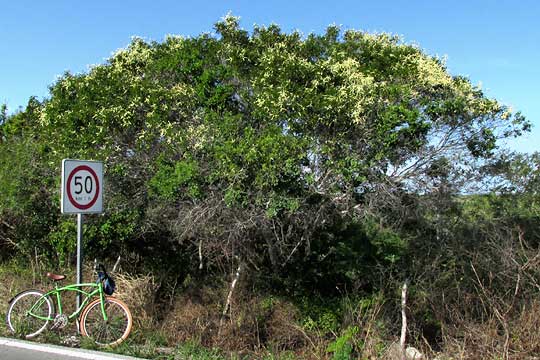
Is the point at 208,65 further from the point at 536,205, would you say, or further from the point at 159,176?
the point at 536,205

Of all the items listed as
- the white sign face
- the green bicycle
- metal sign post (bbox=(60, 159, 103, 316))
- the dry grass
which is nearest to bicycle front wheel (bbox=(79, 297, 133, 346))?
the green bicycle

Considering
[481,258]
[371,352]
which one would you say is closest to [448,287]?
[481,258]

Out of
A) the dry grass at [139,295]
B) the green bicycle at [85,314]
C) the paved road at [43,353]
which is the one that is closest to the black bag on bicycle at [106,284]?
the green bicycle at [85,314]

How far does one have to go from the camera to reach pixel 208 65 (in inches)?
383

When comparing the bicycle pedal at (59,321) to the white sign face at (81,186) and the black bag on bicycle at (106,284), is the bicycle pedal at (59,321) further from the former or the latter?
the white sign face at (81,186)

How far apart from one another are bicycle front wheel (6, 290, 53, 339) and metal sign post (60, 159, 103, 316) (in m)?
0.50

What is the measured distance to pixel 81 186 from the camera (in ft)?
24.4

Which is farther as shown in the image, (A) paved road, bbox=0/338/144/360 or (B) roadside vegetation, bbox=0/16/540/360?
(B) roadside vegetation, bbox=0/16/540/360

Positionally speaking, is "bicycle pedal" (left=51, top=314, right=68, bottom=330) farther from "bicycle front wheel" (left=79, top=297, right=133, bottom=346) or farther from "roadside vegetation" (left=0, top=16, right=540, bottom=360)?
"roadside vegetation" (left=0, top=16, right=540, bottom=360)

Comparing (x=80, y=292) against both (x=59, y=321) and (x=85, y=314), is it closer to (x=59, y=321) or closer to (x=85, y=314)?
(x=85, y=314)

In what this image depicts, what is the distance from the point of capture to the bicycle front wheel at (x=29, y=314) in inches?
295

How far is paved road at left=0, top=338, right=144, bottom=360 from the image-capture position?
21.0 ft

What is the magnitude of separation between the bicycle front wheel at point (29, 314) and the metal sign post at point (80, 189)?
50 centimetres

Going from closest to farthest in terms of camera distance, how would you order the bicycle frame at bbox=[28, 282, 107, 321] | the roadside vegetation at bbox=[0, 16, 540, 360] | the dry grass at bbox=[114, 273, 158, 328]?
the bicycle frame at bbox=[28, 282, 107, 321], the roadside vegetation at bbox=[0, 16, 540, 360], the dry grass at bbox=[114, 273, 158, 328]
